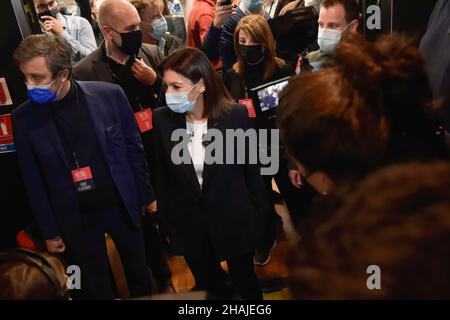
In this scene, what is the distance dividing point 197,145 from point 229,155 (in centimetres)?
18

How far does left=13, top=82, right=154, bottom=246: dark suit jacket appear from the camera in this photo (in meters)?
2.12

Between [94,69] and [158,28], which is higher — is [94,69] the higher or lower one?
the lower one

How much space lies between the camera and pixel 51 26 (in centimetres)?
309

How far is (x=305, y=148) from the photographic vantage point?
1200 mm

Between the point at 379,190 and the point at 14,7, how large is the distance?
245 cm

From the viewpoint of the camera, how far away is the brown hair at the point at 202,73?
2.16m

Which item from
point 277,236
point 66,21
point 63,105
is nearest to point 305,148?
point 63,105

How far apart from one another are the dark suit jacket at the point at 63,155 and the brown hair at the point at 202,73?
1.31 feet

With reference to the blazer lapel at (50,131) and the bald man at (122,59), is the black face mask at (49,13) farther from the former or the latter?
the blazer lapel at (50,131)

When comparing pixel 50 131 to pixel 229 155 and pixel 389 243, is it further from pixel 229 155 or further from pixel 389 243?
pixel 389 243

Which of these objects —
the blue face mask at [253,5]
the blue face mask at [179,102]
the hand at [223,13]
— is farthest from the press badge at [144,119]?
the blue face mask at [253,5]

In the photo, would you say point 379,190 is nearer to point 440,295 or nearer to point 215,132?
point 440,295

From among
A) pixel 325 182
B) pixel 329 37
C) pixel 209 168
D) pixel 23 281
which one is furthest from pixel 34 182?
pixel 329 37

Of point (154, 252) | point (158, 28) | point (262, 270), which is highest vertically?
point (158, 28)
